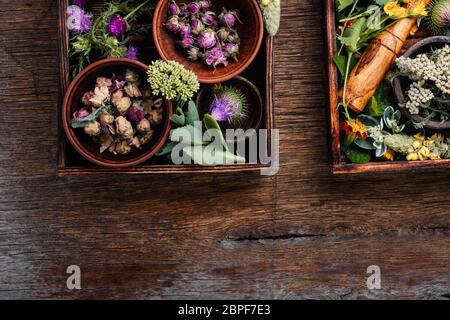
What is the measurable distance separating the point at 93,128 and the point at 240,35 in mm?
362

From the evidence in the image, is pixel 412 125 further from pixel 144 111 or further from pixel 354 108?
pixel 144 111

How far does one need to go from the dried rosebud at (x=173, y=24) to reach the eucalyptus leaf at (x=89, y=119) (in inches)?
8.2

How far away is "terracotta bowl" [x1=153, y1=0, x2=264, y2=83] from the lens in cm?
112

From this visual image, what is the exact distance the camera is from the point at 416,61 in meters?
1.14

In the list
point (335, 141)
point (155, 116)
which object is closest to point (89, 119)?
point (155, 116)

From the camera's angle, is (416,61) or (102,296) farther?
(102,296)

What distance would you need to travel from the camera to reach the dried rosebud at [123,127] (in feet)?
3.51

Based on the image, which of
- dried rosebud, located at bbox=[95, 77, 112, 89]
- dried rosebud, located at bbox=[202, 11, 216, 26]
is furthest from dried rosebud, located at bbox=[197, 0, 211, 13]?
dried rosebud, located at bbox=[95, 77, 112, 89]

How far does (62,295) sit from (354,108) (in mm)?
792

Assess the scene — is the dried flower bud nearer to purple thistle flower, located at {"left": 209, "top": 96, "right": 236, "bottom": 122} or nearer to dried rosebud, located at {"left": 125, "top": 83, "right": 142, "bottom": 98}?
dried rosebud, located at {"left": 125, "top": 83, "right": 142, "bottom": 98}

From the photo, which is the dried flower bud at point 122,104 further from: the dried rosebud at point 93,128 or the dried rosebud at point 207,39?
the dried rosebud at point 207,39

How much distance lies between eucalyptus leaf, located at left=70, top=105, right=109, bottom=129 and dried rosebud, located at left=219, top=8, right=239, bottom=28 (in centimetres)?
30

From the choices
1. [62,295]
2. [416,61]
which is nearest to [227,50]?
[416,61]

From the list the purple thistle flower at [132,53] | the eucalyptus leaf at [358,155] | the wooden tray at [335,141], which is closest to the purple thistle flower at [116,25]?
the purple thistle flower at [132,53]
